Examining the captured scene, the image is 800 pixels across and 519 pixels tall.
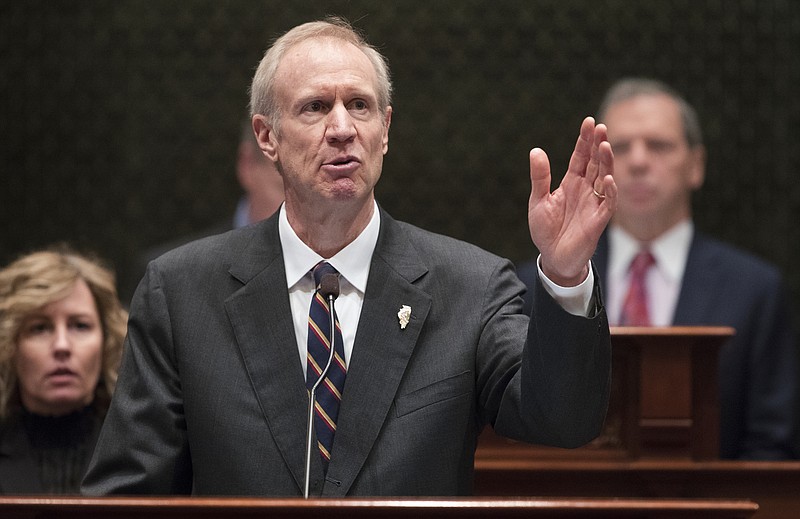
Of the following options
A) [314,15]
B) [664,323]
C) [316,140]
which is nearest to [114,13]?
[314,15]

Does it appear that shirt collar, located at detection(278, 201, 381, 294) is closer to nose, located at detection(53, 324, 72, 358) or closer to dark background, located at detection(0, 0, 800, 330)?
nose, located at detection(53, 324, 72, 358)

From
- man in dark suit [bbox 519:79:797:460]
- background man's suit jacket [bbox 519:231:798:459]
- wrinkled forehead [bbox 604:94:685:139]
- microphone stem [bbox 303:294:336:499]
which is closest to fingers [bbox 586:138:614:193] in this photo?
microphone stem [bbox 303:294:336:499]

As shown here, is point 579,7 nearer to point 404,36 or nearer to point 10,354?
point 404,36

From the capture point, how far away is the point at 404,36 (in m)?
5.35

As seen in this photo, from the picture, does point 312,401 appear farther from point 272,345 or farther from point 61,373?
point 61,373

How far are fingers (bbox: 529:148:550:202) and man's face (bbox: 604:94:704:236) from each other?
218cm

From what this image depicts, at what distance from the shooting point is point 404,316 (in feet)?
7.45

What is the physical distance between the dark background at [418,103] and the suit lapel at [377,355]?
9.74ft

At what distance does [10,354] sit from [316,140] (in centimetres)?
143

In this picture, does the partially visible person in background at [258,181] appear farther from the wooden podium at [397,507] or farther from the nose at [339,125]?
the wooden podium at [397,507]

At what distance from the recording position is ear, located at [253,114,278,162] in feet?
8.05

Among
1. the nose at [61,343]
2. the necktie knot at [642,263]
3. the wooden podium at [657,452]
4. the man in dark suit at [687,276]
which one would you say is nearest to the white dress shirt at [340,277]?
the wooden podium at [657,452]

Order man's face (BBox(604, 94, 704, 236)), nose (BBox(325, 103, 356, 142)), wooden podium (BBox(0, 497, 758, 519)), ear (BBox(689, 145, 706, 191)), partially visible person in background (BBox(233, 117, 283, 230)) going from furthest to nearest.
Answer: partially visible person in background (BBox(233, 117, 283, 230)), ear (BBox(689, 145, 706, 191)), man's face (BBox(604, 94, 704, 236)), nose (BBox(325, 103, 356, 142)), wooden podium (BBox(0, 497, 758, 519))

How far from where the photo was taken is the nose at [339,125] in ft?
7.48
